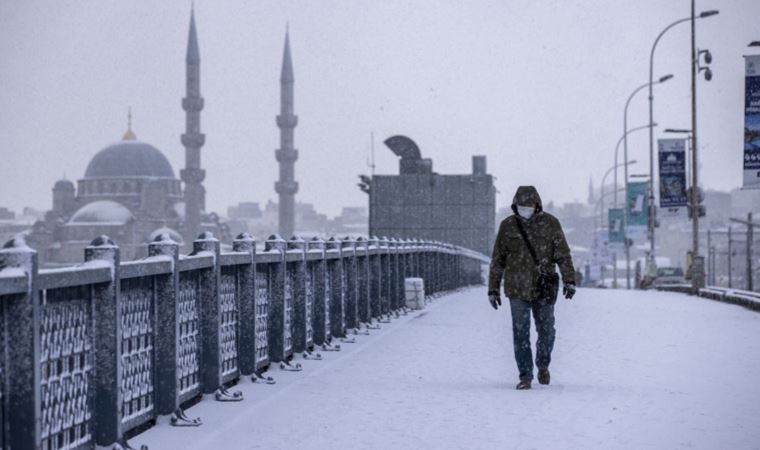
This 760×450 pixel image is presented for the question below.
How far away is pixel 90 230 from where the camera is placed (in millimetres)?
147000

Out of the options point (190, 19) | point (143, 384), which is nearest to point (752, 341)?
point (143, 384)

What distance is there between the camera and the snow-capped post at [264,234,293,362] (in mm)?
10984

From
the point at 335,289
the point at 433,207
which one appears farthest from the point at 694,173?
the point at 433,207

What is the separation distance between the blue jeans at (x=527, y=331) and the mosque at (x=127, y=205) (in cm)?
12925

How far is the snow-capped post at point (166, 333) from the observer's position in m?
7.51

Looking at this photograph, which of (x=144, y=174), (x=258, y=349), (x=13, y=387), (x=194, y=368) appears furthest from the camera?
(x=144, y=174)

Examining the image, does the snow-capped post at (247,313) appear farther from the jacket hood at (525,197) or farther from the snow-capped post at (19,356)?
the snow-capped post at (19,356)

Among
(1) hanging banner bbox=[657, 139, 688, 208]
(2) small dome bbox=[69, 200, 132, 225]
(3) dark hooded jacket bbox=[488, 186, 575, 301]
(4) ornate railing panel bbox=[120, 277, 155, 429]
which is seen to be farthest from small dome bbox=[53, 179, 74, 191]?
(4) ornate railing panel bbox=[120, 277, 155, 429]

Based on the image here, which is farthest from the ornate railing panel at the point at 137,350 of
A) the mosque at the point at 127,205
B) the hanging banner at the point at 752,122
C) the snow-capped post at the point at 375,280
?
the mosque at the point at 127,205

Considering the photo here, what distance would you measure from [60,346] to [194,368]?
2736 mm

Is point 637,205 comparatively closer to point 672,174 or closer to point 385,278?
point 672,174

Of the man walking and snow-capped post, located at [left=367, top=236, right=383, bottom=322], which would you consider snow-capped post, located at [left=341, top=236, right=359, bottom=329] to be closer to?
snow-capped post, located at [left=367, top=236, right=383, bottom=322]

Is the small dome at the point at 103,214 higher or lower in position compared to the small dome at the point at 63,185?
lower

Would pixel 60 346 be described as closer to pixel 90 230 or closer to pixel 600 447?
pixel 600 447
